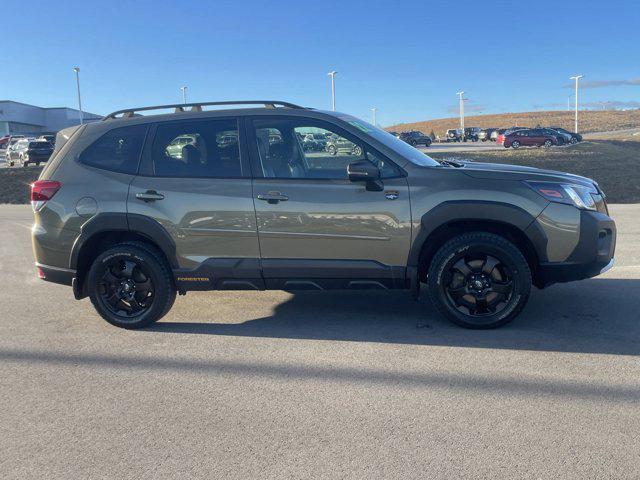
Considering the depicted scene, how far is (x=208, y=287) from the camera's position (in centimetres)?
516

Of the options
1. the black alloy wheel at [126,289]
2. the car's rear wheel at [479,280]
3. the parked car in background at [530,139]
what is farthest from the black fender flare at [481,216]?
the parked car in background at [530,139]

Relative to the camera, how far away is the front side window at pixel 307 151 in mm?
4988

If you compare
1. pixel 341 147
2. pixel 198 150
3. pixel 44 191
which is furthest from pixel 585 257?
pixel 44 191

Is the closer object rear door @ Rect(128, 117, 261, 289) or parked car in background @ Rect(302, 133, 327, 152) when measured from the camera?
rear door @ Rect(128, 117, 261, 289)

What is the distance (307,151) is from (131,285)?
1.97 metres

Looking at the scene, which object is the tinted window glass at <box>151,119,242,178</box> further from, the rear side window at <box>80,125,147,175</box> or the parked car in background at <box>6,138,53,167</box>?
the parked car in background at <box>6,138,53,167</box>

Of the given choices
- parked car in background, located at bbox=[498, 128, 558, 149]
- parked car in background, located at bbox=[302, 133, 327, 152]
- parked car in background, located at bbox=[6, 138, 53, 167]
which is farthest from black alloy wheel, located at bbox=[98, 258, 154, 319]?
parked car in background, located at bbox=[498, 128, 558, 149]

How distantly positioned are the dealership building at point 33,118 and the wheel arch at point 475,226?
267 ft

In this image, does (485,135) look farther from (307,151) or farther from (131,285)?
(131,285)

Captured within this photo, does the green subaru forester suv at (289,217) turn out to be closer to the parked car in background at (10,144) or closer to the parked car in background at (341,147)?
the parked car in background at (341,147)

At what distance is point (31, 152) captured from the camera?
31984 millimetres

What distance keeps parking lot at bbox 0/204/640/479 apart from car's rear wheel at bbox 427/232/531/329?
180mm

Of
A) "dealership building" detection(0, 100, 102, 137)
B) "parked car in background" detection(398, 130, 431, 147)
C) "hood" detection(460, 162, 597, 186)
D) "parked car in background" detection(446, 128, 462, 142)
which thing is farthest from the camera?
"dealership building" detection(0, 100, 102, 137)

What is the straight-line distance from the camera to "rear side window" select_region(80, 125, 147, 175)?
5.21 m
